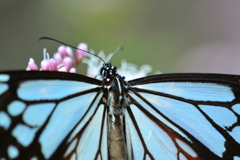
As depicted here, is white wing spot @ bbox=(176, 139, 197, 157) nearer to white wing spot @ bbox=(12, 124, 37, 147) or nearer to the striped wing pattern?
the striped wing pattern

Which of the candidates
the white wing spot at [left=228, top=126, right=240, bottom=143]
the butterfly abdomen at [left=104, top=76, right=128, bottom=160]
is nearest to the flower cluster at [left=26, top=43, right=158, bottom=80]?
the butterfly abdomen at [left=104, top=76, right=128, bottom=160]

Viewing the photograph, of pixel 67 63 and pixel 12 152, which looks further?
pixel 67 63

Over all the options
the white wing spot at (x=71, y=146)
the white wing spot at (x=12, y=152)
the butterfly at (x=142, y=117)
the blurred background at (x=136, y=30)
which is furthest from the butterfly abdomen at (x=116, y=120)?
the blurred background at (x=136, y=30)

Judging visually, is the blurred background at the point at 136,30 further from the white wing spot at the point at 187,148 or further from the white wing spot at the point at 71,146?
the white wing spot at the point at 71,146

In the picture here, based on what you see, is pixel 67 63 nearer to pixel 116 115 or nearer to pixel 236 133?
pixel 116 115

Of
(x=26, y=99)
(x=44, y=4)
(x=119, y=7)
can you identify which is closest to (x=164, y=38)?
(x=119, y=7)

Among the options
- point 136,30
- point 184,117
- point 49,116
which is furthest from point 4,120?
point 136,30

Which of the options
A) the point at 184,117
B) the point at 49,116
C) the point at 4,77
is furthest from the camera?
the point at 184,117
